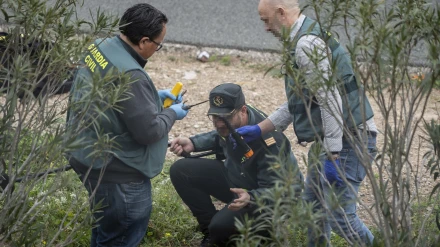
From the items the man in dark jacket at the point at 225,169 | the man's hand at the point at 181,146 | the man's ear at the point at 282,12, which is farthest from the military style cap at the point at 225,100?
the man's ear at the point at 282,12

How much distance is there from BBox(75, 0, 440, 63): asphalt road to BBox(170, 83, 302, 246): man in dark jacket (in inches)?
116

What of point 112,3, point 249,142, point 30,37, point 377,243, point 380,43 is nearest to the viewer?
point 380,43

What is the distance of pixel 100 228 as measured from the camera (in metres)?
3.90

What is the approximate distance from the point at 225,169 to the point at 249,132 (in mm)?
506

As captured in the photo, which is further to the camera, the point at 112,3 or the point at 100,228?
the point at 112,3

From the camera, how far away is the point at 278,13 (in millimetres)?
3902

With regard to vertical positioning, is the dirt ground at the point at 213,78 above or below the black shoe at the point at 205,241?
below

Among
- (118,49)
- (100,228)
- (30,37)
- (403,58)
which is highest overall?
(403,58)

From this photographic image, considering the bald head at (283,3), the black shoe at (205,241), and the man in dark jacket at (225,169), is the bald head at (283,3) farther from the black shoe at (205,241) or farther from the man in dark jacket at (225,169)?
the black shoe at (205,241)

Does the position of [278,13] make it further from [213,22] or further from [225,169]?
[213,22]

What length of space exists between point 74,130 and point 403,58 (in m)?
1.30

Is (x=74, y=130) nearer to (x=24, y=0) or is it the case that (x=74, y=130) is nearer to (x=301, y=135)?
(x=24, y=0)

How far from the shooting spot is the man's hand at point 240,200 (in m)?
4.03

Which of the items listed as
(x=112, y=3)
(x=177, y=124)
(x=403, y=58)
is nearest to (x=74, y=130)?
(x=403, y=58)
